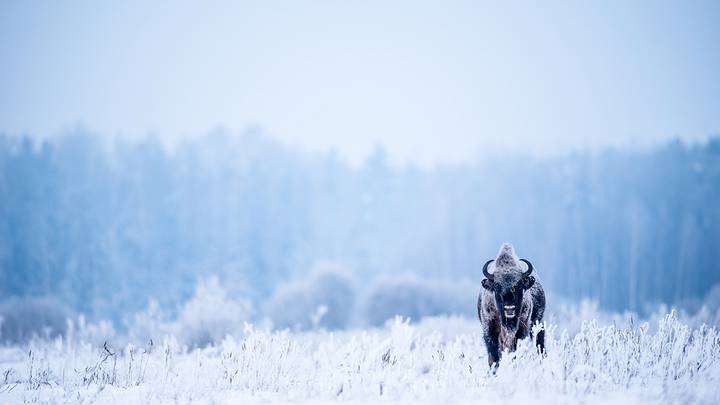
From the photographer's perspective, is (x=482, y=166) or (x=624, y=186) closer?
(x=624, y=186)

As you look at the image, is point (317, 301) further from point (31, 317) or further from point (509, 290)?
point (509, 290)

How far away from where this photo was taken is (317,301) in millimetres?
34062

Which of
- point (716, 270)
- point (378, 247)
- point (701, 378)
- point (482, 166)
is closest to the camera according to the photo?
point (701, 378)

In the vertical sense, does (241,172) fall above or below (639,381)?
above

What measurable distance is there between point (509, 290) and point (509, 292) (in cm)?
3

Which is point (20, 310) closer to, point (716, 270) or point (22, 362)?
point (22, 362)

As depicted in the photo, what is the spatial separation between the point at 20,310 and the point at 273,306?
42.8ft

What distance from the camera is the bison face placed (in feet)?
24.9

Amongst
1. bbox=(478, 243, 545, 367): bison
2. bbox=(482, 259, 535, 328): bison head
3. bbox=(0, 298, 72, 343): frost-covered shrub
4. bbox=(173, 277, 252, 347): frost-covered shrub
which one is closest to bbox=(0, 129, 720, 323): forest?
bbox=(0, 298, 72, 343): frost-covered shrub

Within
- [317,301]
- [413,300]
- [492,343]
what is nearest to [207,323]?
[492,343]

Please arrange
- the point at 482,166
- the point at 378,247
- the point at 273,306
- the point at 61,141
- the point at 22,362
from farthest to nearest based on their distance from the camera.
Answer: the point at 482,166 < the point at 378,247 < the point at 61,141 < the point at 273,306 < the point at 22,362

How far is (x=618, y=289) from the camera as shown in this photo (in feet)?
155

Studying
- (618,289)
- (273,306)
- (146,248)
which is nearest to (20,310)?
(273,306)

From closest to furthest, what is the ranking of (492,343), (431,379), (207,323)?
(431,379) < (492,343) < (207,323)
